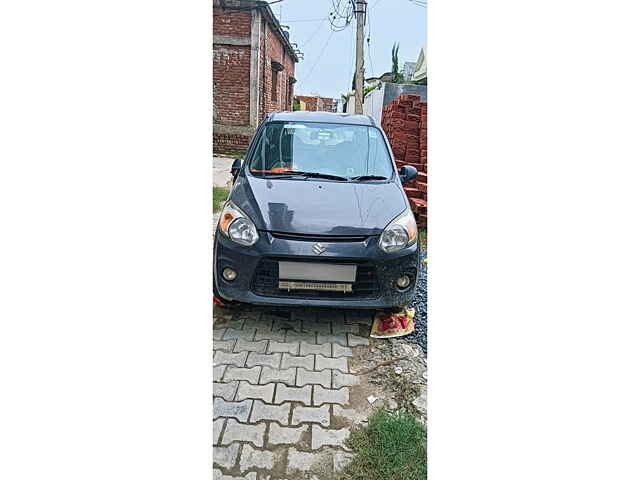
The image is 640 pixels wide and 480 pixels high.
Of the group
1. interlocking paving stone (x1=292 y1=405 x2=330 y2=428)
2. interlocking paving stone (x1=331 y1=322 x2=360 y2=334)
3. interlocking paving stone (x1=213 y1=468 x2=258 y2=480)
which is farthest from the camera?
interlocking paving stone (x1=331 y1=322 x2=360 y2=334)

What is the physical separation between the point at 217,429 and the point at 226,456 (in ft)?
0.32

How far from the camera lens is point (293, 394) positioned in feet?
5.37

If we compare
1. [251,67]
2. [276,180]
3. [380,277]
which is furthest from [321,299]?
[251,67]

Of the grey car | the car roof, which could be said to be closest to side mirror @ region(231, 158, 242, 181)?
the grey car

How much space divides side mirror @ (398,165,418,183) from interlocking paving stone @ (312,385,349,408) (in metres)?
0.92

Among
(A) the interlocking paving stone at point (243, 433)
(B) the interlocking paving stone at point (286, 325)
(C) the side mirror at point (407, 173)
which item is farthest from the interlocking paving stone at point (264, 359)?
(C) the side mirror at point (407, 173)

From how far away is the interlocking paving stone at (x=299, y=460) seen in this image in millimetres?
1461

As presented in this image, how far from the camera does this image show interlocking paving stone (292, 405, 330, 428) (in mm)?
1562

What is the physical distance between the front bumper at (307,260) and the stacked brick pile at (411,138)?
0.20m

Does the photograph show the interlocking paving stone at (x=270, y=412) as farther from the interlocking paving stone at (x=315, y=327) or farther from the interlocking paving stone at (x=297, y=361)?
the interlocking paving stone at (x=315, y=327)

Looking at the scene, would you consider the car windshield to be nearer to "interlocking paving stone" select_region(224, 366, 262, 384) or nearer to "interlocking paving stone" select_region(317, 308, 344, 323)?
"interlocking paving stone" select_region(317, 308, 344, 323)

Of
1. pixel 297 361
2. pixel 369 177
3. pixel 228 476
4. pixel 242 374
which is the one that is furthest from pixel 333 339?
pixel 369 177

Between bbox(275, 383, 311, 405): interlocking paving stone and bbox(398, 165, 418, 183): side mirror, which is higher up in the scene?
bbox(398, 165, 418, 183): side mirror

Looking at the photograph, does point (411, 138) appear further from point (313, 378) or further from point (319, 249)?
point (313, 378)
